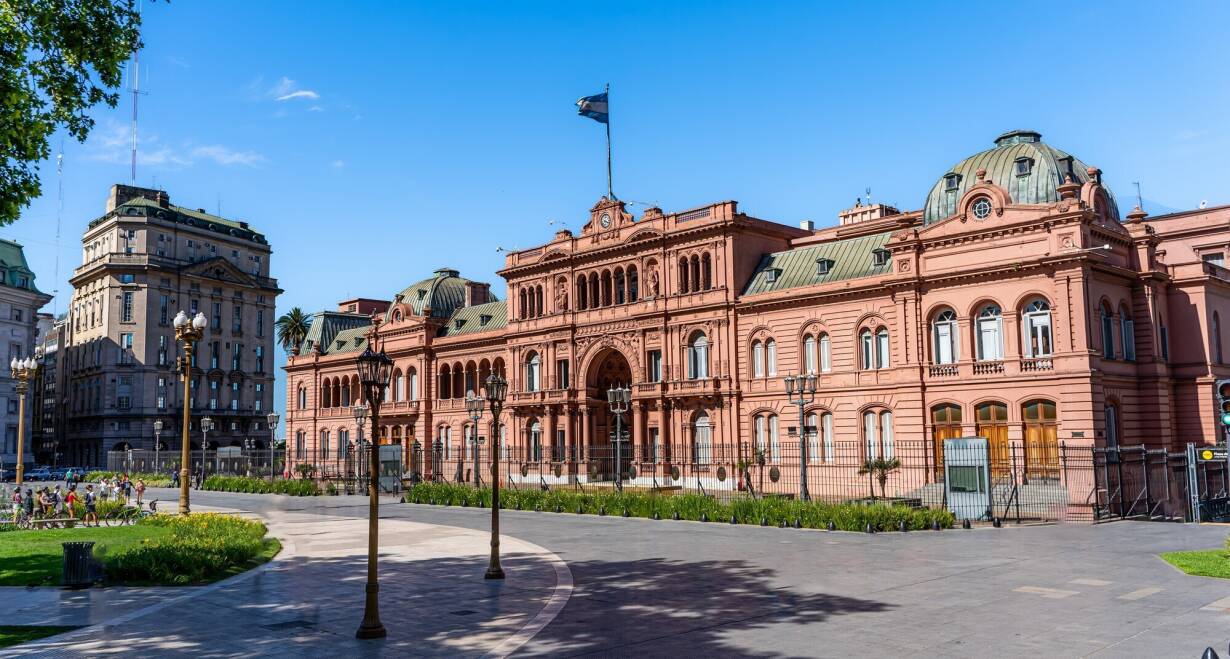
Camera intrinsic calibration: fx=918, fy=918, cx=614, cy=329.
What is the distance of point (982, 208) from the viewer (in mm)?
40656

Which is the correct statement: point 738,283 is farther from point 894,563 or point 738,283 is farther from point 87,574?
point 87,574

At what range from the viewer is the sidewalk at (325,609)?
13125 millimetres

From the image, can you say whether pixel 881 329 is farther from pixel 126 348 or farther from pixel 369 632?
pixel 126 348

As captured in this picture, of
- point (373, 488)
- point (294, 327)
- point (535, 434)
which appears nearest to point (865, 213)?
point (535, 434)

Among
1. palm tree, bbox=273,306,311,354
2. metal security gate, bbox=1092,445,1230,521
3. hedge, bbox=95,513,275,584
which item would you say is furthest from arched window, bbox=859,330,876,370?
palm tree, bbox=273,306,311,354

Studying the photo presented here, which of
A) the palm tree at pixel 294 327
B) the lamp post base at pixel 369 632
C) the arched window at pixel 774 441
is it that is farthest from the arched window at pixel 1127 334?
the palm tree at pixel 294 327

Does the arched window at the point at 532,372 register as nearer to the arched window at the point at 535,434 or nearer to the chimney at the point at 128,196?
the arched window at the point at 535,434

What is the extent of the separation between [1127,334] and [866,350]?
11419 millimetres

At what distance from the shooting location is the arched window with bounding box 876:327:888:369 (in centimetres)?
4441

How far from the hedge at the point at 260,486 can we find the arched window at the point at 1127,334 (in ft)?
135

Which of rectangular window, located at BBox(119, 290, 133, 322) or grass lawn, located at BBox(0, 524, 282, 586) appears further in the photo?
rectangular window, located at BBox(119, 290, 133, 322)

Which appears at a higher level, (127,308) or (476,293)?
(127,308)

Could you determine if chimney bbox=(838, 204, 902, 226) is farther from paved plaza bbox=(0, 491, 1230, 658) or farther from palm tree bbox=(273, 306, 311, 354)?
palm tree bbox=(273, 306, 311, 354)

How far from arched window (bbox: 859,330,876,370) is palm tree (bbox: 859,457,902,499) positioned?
190 inches
